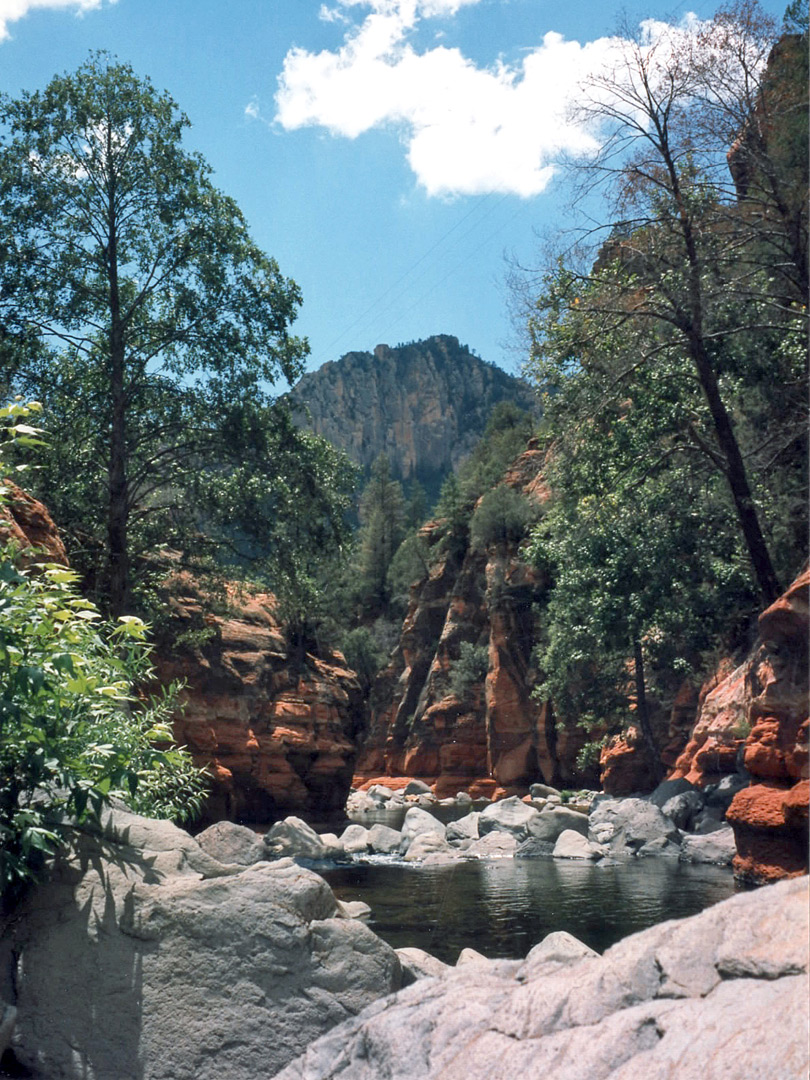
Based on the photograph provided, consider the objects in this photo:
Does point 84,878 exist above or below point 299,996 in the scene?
above

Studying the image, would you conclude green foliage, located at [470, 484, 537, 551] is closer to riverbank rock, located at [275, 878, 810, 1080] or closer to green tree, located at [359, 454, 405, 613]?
green tree, located at [359, 454, 405, 613]

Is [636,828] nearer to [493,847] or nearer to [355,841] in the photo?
[493,847]

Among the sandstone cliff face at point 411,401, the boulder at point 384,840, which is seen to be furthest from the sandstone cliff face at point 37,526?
the sandstone cliff face at point 411,401

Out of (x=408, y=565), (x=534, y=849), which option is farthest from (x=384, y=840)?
(x=408, y=565)

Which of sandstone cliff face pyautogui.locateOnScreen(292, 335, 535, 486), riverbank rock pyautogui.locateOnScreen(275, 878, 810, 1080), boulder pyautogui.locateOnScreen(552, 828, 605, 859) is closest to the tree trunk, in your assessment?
boulder pyautogui.locateOnScreen(552, 828, 605, 859)

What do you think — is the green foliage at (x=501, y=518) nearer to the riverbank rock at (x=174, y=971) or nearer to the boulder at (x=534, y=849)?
the boulder at (x=534, y=849)

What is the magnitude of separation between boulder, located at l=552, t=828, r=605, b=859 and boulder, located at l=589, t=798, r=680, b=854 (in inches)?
13.7

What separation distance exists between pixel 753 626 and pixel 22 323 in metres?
14.1

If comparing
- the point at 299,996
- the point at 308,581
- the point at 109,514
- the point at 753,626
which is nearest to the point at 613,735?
the point at 753,626

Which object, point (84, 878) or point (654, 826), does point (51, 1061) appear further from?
point (654, 826)

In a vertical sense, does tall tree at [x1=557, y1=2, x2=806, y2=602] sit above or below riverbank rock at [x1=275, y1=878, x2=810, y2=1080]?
above

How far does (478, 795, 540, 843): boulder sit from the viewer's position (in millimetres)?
20875

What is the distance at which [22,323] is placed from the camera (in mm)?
15844

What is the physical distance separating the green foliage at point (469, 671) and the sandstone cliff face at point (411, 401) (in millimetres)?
75103
